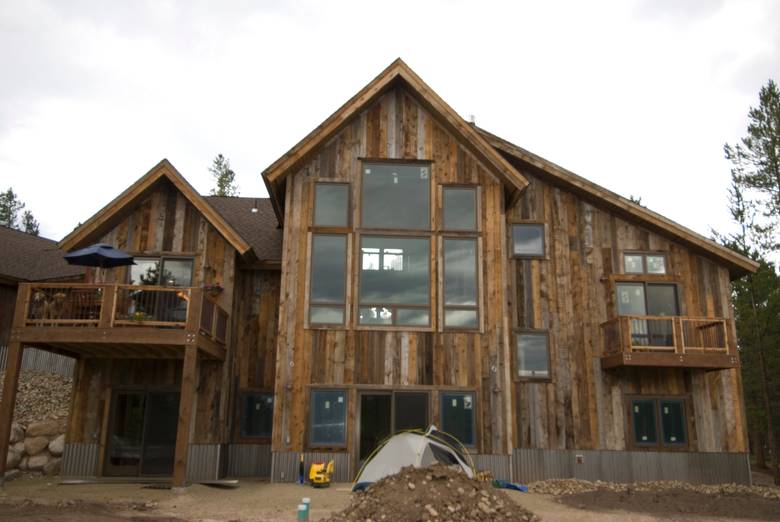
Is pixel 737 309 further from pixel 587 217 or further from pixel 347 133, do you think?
pixel 347 133

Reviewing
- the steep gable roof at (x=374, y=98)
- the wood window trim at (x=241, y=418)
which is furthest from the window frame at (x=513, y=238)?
the wood window trim at (x=241, y=418)

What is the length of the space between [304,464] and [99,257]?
685 cm

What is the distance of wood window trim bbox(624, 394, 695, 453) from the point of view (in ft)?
56.4

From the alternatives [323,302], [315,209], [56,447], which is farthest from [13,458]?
[315,209]

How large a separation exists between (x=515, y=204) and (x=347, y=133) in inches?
208

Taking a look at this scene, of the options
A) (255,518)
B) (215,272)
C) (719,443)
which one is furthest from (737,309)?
(255,518)

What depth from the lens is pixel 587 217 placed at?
1889cm

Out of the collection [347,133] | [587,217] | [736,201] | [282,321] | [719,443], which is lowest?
[719,443]

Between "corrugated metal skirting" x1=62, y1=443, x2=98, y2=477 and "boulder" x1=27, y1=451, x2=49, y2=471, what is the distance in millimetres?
2657

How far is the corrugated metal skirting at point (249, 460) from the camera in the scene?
692 inches

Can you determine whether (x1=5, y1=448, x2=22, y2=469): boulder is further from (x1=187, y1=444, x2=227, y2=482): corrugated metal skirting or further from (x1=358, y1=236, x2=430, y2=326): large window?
(x1=358, y1=236, x2=430, y2=326): large window

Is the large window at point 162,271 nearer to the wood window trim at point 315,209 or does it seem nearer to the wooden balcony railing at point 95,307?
the wooden balcony railing at point 95,307

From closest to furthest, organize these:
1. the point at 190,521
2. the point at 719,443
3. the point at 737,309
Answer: the point at 190,521 < the point at 719,443 < the point at 737,309

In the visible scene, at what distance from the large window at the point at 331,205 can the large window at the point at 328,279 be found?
399 millimetres
